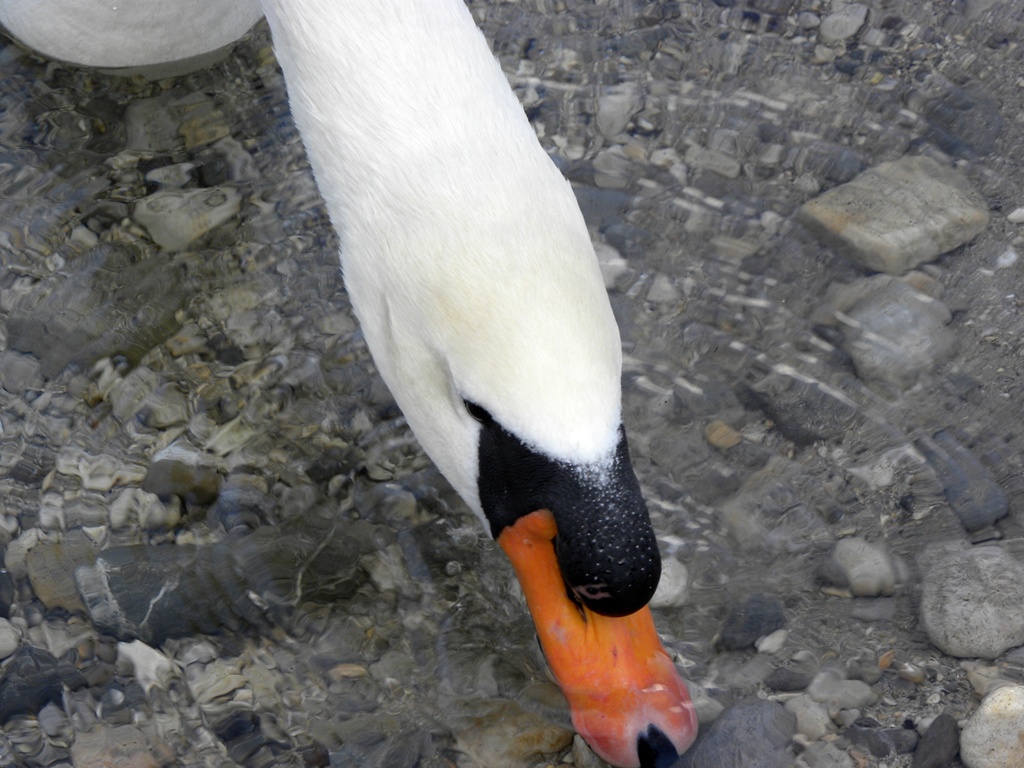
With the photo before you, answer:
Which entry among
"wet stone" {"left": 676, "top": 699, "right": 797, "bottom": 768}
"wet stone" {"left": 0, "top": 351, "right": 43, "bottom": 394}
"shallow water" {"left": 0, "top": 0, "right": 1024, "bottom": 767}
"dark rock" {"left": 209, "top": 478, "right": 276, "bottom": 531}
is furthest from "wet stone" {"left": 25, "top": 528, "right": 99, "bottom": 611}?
"wet stone" {"left": 676, "top": 699, "right": 797, "bottom": 768}

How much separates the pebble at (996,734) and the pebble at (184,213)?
2760 millimetres

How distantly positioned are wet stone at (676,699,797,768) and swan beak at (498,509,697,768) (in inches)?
7.3

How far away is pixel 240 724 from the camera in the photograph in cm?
279

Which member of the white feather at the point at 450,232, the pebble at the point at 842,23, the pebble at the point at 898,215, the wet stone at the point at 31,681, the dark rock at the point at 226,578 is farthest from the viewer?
the pebble at the point at 842,23

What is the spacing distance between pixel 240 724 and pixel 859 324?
2150mm

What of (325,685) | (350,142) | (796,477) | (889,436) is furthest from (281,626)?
(889,436)

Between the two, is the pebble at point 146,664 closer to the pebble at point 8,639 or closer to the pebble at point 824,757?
the pebble at point 8,639

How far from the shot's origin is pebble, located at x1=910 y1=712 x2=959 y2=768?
262cm

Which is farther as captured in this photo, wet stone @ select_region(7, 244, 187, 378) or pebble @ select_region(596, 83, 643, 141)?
pebble @ select_region(596, 83, 643, 141)

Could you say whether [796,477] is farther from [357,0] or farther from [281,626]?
[357,0]

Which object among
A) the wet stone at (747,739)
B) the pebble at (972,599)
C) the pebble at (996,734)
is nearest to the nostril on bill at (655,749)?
the wet stone at (747,739)

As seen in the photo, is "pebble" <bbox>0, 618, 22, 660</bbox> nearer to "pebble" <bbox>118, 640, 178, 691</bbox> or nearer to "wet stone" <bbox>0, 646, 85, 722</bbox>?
"wet stone" <bbox>0, 646, 85, 722</bbox>

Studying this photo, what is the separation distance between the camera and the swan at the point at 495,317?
213 cm

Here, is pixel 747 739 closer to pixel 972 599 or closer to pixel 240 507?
pixel 972 599
